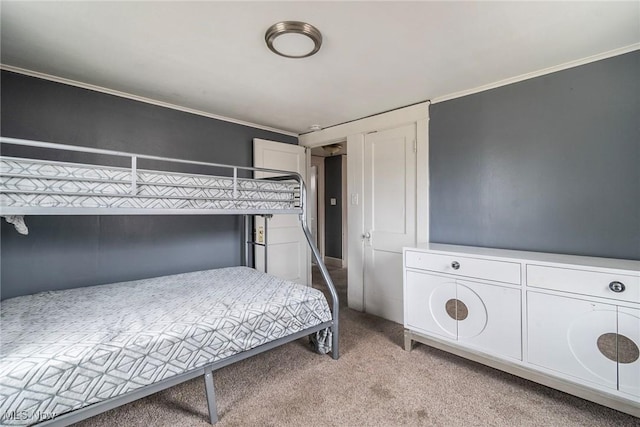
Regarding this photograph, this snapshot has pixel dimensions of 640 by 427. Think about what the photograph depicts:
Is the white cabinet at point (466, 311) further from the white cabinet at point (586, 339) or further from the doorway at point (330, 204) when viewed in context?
the doorway at point (330, 204)

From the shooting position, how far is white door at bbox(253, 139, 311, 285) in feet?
10.6

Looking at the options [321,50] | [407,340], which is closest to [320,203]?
[407,340]

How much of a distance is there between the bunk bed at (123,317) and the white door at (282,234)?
97cm

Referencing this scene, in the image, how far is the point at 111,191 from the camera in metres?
1.61

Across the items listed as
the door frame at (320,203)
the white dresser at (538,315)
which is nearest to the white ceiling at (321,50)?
the white dresser at (538,315)

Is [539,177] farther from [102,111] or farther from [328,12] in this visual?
[102,111]

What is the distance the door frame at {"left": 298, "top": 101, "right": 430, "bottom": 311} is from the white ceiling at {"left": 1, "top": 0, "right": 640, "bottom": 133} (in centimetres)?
29

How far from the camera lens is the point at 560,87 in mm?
1994

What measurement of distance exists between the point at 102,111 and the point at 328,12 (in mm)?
2056

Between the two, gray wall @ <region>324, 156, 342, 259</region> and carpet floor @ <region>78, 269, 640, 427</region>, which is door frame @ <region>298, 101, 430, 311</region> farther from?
gray wall @ <region>324, 156, 342, 259</region>

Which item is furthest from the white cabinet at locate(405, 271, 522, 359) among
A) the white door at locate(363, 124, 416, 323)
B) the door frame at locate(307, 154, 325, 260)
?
the door frame at locate(307, 154, 325, 260)

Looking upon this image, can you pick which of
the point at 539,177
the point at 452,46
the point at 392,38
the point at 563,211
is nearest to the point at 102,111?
the point at 392,38

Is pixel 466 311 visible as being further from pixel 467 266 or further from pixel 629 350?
pixel 629 350

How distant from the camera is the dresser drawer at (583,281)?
144cm
